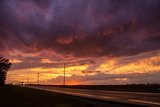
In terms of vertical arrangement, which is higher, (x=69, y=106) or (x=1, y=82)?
(x=1, y=82)

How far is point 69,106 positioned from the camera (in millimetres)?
23703

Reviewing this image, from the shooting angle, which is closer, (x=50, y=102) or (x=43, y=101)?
(x=50, y=102)

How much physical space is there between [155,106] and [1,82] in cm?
13726

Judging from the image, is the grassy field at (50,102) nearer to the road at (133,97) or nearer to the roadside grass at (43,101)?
the roadside grass at (43,101)

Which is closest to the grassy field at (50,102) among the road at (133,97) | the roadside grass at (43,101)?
the roadside grass at (43,101)

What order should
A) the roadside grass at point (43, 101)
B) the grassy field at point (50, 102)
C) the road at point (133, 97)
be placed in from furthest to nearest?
the roadside grass at point (43, 101)
the grassy field at point (50, 102)
the road at point (133, 97)

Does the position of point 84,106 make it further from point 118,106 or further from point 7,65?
point 7,65

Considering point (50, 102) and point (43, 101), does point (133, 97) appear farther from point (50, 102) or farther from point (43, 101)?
point (43, 101)

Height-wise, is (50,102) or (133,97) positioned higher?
(133,97)

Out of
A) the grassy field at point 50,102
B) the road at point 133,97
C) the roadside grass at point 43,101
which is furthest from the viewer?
the roadside grass at point 43,101

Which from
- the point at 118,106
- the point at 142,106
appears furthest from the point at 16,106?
the point at 142,106

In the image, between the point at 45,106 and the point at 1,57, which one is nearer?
the point at 45,106

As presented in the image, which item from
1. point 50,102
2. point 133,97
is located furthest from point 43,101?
point 133,97

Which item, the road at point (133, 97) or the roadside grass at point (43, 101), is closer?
the road at point (133, 97)
